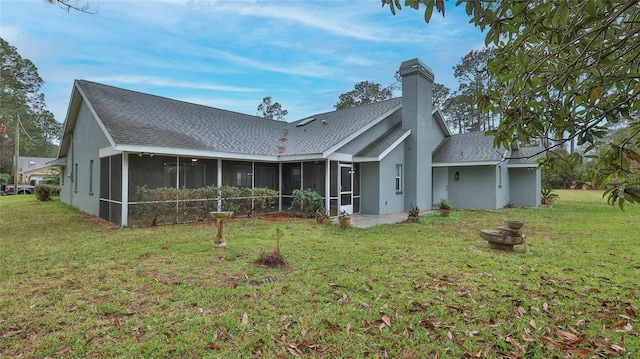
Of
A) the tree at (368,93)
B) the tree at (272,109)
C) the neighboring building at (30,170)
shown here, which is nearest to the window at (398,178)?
the tree at (368,93)

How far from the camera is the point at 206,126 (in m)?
13.6

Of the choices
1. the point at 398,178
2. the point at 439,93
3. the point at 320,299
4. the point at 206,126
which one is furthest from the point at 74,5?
the point at 439,93

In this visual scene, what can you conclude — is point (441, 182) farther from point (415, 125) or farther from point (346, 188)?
point (346, 188)

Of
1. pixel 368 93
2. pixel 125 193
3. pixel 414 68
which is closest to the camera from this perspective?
pixel 125 193

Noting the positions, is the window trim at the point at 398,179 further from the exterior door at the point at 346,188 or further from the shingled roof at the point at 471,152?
the shingled roof at the point at 471,152

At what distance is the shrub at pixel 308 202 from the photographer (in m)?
11.4

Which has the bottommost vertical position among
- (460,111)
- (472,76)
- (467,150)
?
(467,150)

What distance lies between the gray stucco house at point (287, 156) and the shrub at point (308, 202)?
1.57ft

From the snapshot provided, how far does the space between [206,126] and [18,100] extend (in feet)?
97.4

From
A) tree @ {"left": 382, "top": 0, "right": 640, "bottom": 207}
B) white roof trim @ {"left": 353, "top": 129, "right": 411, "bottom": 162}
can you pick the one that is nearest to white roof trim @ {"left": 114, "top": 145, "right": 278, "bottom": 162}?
white roof trim @ {"left": 353, "top": 129, "right": 411, "bottom": 162}

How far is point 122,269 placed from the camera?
5086mm

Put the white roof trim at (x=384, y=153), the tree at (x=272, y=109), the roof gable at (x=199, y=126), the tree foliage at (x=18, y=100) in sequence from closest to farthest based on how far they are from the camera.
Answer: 1. the roof gable at (x=199, y=126)
2. the white roof trim at (x=384, y=153)
3. the tree foliage at (x=18, y=100)
4. the tree at (x=272, y=109)

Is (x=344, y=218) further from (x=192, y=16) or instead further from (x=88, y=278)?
(x=192, y=16)

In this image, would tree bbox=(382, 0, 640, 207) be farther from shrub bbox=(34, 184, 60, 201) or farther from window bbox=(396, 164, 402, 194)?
shrub bbox=(34, 184, 60, 201)
